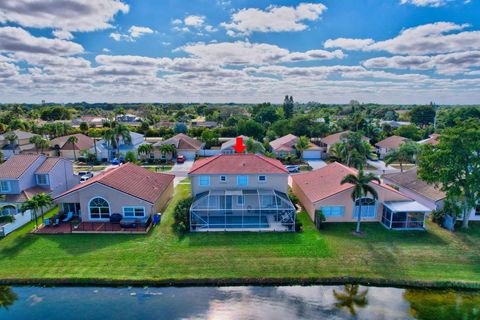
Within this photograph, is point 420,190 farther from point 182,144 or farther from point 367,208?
point 182,144

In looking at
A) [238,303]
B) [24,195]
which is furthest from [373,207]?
[24,195]

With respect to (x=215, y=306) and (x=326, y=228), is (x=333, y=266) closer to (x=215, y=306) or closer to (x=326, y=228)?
(x=326, y=228)

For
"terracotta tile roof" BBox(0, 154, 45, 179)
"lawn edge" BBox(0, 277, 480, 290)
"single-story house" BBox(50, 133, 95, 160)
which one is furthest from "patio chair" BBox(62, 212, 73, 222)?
"single-story house" BBox(50, 133, 95, 160)

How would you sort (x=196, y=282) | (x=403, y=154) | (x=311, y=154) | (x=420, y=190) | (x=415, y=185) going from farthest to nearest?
(x=311, y=154) < (x=403, y=154) < (x=415, y=185) < (x=420, y=190) < (x=196, y=282)

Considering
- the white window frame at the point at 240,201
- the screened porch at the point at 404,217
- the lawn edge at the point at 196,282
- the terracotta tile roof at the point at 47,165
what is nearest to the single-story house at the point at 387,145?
the screened porch at the point at 404,217

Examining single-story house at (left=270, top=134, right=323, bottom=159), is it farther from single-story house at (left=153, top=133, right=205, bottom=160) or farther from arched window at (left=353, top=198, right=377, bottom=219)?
arched window at (left=353, top=198, right=377, bottom=219)

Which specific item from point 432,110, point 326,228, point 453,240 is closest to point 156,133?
point 326,228
